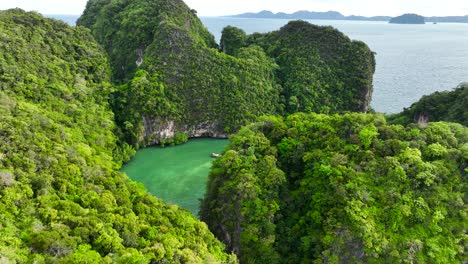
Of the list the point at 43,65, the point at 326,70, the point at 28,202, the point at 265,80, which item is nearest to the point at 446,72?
the point at 326,70

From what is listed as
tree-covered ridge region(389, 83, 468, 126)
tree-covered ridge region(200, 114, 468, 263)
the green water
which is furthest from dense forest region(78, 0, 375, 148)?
tree-covered ridge region(200, 114, 468, 263)

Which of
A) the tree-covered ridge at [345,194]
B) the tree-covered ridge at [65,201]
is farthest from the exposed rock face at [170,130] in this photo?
the tree-covered ridge at [345,194]

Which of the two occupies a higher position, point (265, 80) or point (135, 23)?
point (135, 23)

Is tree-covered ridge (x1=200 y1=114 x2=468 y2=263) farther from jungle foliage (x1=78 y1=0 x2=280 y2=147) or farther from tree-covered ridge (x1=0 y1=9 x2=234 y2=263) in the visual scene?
jungle foliage (x1=78 y1=0 x2=280 y2=147)

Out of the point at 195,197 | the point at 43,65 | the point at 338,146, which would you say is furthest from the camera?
the point at 43,65

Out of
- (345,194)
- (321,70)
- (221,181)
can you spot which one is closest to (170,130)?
(221,181)

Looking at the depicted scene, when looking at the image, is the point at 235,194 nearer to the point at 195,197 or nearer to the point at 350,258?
the point at 350,258
